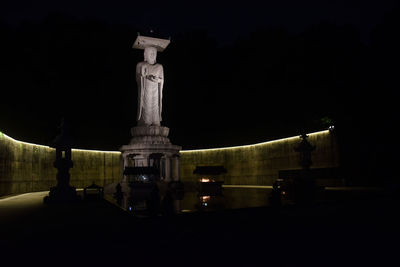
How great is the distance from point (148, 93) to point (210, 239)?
19097 mm

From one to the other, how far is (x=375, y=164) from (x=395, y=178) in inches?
64.6

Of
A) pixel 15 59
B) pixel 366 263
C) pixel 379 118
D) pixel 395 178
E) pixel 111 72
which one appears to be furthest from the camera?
pixel 111 72

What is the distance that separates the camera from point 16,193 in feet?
70.8

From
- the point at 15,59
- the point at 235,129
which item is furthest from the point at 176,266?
the point at 15,59

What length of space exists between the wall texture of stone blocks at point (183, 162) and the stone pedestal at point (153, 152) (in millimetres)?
6667

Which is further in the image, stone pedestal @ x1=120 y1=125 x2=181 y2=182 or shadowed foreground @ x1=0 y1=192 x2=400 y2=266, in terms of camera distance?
stone pedestal @ x1=120 y1=125 x2=181 y2=182

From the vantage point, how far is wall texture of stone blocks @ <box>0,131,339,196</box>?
21219 millimetres

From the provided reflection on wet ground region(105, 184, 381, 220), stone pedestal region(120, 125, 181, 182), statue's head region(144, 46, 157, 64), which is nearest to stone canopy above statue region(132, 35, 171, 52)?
statue's head region(144, 46, 157, 64)

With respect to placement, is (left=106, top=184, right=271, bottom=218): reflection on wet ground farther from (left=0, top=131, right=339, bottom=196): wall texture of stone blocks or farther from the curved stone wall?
(left=0, top=131, right=339, bottom=196): wall texture of stone blocks

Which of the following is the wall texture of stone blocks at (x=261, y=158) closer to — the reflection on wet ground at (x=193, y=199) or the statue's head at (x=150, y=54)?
the reflection on wet ground at (x=193, y=199)

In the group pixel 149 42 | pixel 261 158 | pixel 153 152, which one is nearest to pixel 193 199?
pixel 153 152

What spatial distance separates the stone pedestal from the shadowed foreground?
38.1 feet

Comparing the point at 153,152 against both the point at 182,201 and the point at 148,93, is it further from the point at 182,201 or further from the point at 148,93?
the point at 182,201

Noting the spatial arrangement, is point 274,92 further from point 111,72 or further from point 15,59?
point 15,59
